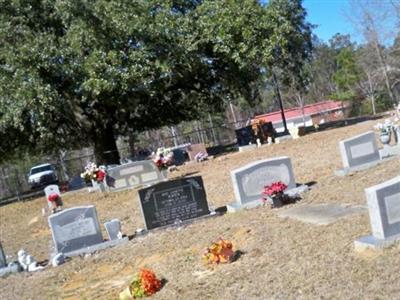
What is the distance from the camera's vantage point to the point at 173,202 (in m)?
10.9

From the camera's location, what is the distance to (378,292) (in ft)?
17.2

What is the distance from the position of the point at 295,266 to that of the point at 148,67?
51.1 feet

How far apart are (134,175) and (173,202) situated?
7437 millimetres

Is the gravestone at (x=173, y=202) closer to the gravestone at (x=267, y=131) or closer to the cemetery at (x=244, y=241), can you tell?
the cemetery at (x=244, y=241)

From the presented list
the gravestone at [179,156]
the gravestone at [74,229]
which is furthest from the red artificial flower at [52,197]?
the gravestone at [179,156]

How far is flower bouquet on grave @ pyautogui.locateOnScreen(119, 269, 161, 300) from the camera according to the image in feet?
22.9

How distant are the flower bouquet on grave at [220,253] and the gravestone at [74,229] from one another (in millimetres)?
3786

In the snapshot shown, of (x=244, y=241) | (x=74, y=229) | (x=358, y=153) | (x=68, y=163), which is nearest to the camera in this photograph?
(x=244, y=241)

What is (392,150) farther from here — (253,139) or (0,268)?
(253,139)

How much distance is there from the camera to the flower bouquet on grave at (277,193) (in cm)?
1030

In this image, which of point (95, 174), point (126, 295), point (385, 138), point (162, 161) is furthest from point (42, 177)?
point (126, 295)

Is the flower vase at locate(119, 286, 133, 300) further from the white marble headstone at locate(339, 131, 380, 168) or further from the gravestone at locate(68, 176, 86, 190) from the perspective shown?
the gravestone at locate(68, 176, 86, 190)

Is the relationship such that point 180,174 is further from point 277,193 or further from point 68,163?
point 68,163

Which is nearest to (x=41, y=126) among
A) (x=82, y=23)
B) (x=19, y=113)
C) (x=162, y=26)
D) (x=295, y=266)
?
(x=19, y=113)
